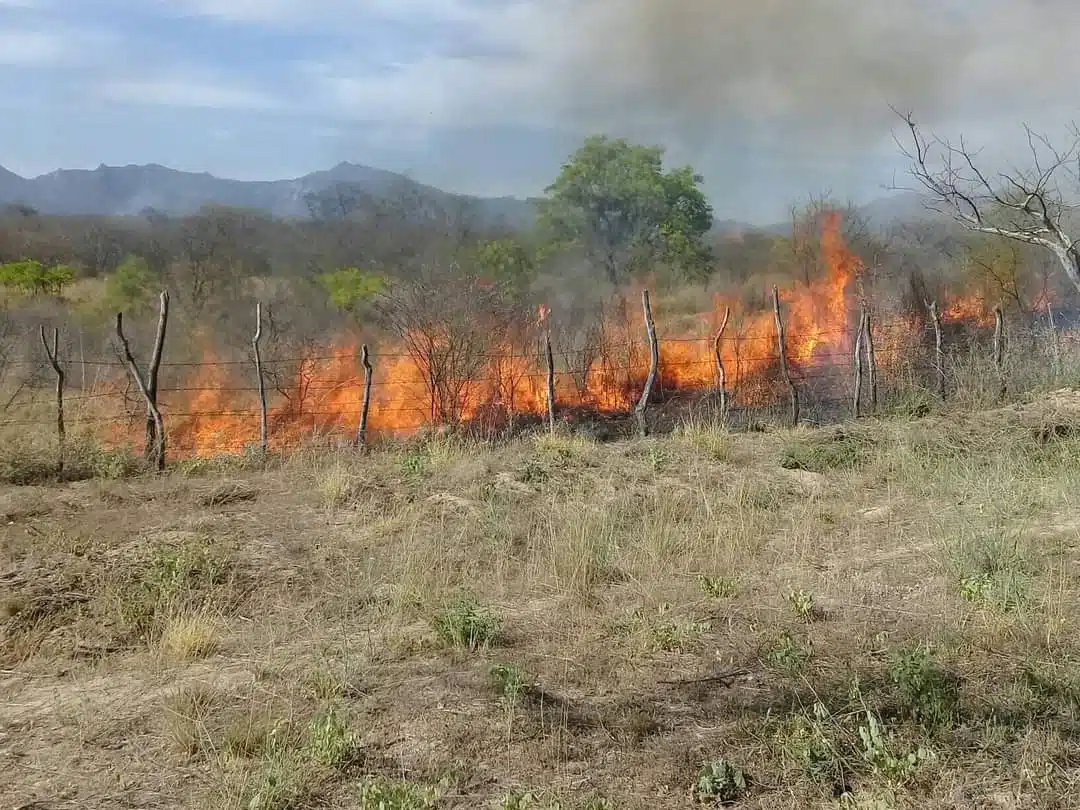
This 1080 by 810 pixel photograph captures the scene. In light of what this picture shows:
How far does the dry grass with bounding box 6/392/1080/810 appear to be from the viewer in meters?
3.43

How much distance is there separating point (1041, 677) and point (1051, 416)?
757 centimetres

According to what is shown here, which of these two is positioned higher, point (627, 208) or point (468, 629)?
point (627, 208)

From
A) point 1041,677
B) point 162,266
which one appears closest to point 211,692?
point 1041,677

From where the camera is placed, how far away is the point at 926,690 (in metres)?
3.79

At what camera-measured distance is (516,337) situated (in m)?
17.2

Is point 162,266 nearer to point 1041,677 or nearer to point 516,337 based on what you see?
point 516,337

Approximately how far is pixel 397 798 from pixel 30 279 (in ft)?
79.2

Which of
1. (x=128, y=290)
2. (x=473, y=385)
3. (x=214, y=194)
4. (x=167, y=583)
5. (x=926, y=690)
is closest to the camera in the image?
(x=926, y=690)

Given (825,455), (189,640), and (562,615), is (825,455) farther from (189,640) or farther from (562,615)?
(189,640)

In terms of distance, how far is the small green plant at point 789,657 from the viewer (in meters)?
4.28

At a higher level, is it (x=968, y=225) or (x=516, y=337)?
(x=968, y=225)

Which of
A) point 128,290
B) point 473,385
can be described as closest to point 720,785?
point 473,385

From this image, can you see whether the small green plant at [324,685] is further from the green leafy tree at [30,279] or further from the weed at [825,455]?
the green leafy tree at [30,279]

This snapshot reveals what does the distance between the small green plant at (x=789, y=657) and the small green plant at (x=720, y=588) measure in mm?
984
